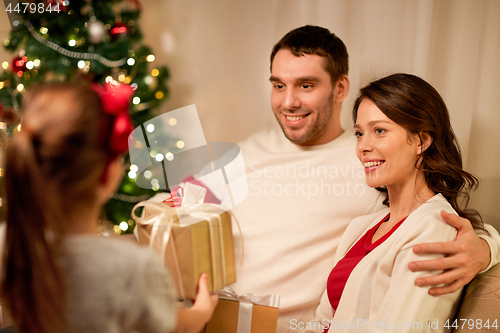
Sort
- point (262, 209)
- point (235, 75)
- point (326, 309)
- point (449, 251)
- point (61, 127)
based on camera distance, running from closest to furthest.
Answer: point (61, 127) < point (449, 251) < point (326, 309) < point (262, 209) < point (235, 75)

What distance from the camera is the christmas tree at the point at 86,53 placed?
1313 millimetres

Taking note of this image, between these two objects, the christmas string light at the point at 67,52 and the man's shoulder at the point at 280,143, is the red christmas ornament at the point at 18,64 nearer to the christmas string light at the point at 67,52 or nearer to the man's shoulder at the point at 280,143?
the christmas string light at the point at 67,52

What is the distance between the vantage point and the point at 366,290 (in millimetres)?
890

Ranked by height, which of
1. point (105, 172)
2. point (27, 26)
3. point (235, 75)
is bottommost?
point (105, 172)

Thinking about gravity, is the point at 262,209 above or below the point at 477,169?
below

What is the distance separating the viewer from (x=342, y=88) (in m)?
1.18

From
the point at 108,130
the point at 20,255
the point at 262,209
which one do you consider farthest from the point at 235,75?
the point at 20,255

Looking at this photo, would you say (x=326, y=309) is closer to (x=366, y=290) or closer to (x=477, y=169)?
(x=366, y=290)

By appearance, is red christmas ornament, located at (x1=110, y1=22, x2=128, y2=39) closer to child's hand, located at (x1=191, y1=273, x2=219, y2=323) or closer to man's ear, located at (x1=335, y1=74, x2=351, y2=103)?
man's ear, located at (x1=335, y1=74, x2=351, y2=103)

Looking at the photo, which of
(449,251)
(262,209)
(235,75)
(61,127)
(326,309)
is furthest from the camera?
(235,75)

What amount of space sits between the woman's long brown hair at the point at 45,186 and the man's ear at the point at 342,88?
83 centimetres

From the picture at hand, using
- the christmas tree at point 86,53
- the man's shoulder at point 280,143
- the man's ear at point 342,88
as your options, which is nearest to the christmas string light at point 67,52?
the christmas tree at point 86,53

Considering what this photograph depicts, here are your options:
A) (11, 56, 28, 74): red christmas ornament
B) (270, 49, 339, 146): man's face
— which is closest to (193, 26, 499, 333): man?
(270, 49, 339, 146): man's face

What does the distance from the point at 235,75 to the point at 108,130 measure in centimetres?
80
